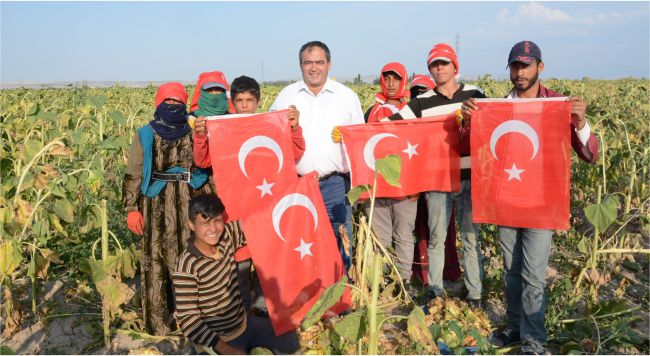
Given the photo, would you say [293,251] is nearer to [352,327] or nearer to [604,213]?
[352,327]

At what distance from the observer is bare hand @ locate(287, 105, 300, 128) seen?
3648 mm

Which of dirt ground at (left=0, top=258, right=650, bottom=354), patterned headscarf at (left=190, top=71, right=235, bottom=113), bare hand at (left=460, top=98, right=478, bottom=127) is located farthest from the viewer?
patterned headscarf at (left=190, top=71, right=235, bottom=113)

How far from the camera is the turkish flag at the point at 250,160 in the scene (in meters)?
3.60

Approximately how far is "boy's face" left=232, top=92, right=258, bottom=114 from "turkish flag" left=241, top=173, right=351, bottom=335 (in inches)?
25.8

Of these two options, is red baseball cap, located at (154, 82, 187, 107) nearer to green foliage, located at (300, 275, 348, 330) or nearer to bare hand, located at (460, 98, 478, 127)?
bare hand, located at (460, 98, 478, 127)

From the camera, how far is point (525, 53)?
312 cm

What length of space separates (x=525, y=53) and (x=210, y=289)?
84.3 inches

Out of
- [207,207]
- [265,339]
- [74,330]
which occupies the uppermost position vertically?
[207,207]

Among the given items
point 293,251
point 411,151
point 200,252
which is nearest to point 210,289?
point 200,252

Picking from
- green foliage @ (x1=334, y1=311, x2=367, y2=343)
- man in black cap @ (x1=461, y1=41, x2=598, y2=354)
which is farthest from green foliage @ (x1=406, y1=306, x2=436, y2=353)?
man in black cap @ (x1=461, y1=41, x2=598, y2=354)

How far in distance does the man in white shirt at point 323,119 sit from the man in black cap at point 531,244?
1098mm

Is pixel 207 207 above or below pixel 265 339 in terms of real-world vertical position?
above

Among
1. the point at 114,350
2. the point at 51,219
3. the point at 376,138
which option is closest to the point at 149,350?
the point at 114,350

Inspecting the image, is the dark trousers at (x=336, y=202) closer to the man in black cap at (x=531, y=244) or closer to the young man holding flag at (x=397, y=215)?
the young man holding flag at (x=397, y=215)
